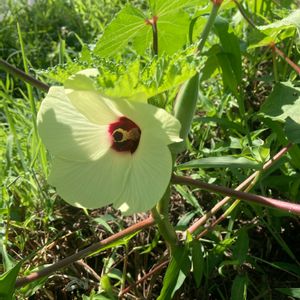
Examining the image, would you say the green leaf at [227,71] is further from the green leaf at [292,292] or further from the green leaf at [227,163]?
the green leaf at [292,292]

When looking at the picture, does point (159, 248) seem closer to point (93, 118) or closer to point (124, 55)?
point (93, 118)

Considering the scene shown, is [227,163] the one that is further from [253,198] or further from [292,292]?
[292,292]

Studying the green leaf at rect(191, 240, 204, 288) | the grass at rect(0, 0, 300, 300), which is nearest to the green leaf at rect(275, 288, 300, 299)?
the grass at rect(0, 0, 300, 300)

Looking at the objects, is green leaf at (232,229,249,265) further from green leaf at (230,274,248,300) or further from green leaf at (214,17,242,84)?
green leaf at (214,17,242,84)

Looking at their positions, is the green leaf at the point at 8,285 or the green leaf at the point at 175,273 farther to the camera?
the green leaf at the point at 175,273

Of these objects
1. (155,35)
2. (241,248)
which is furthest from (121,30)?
(241,248)

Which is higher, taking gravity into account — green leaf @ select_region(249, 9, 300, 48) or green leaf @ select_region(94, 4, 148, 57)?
green leaf @ select_region(94, 4, 148, 57)

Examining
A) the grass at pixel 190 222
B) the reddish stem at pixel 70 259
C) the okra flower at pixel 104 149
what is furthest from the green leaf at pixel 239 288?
the okra flower at pixel 104 149

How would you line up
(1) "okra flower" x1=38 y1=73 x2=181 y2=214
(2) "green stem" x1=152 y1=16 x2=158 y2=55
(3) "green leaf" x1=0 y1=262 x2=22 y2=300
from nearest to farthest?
(1) "okra flower" x1=38 y1=73 x2=181 y2=214, (3) "green leaf" x1=0 y1=262 x2=22 y2=300, (2) "green stem" x1=152 y1=16 x2=158 y2=55
